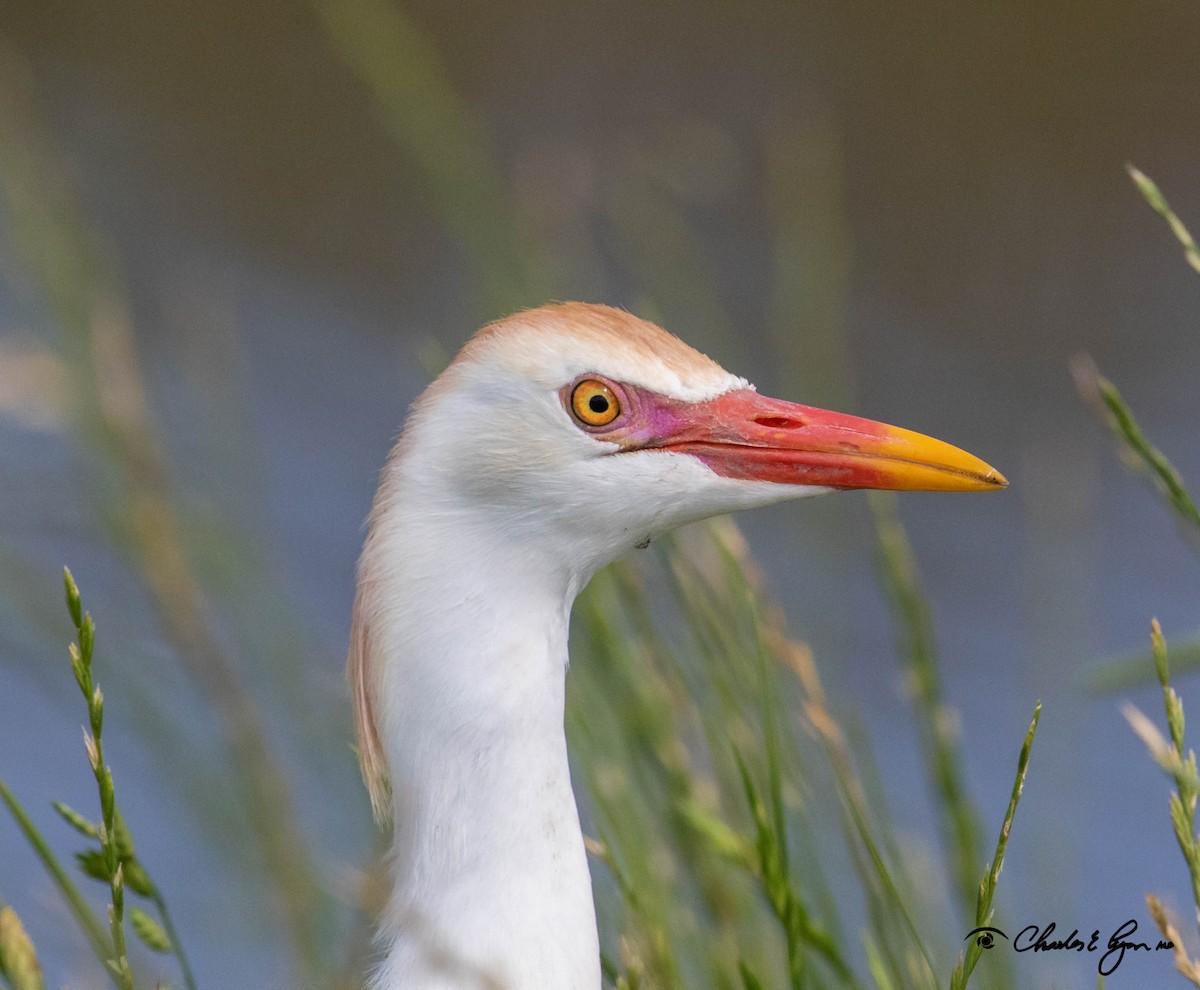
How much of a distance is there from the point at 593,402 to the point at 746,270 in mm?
4388

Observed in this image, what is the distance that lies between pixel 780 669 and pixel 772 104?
3.95 metres

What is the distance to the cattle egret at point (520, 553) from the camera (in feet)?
5.57

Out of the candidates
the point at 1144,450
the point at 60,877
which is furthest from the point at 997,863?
the point at 60,877

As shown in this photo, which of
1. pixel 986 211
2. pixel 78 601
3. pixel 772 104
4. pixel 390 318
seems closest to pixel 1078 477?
pixel 986 211

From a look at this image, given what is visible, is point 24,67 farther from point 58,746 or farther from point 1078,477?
point 1078,477

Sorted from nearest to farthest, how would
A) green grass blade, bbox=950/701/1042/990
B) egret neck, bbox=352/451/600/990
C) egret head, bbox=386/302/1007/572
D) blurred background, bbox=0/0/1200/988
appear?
green grass blade, bbox=950/701/1042/990 < egret neck, bbox=352/451/600/990 < egret head, bbox=386/302/1007/572 < blurred background, bbox=0/0/1200/988

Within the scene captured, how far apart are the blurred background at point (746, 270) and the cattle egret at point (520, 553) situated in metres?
1.23

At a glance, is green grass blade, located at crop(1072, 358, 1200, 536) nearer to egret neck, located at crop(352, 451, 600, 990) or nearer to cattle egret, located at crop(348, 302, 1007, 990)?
cattle egret, located at crop(348, 302, 1007, 990)

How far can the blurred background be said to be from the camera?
3.54 meters

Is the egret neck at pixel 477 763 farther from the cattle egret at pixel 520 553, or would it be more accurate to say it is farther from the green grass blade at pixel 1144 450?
the green grass blade at pixel 1144 450

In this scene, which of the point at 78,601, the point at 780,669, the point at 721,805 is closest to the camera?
the point at 78,601

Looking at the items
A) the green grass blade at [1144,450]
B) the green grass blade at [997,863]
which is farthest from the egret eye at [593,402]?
the green grass blade at [997,863]

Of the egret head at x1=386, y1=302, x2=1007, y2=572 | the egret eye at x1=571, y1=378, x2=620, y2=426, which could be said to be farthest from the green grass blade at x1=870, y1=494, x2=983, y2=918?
the egret eye at x1=571, y1=378, x2=620, y2=426

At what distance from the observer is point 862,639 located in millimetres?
5574
